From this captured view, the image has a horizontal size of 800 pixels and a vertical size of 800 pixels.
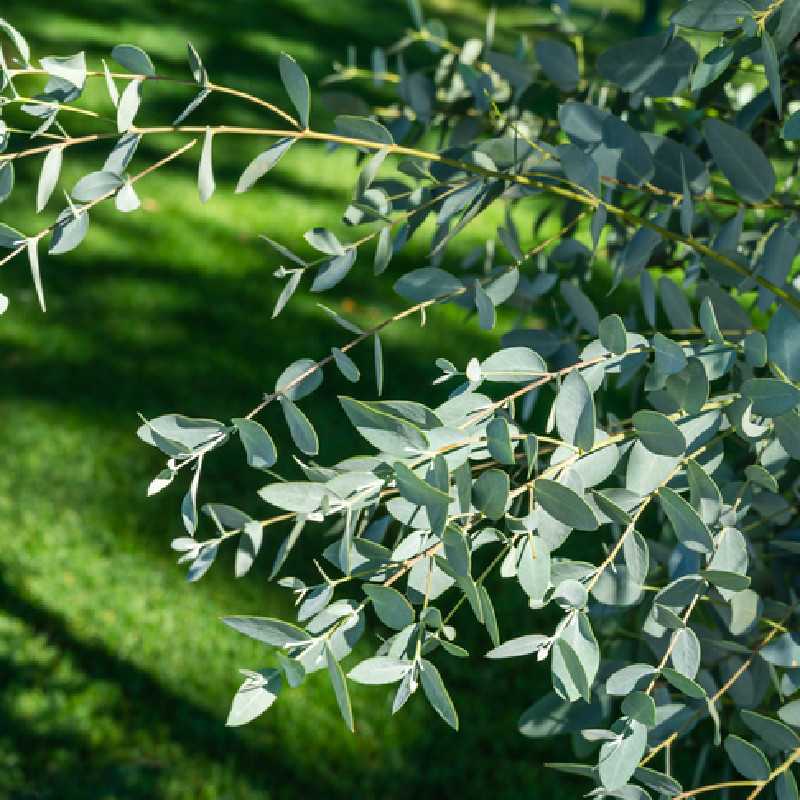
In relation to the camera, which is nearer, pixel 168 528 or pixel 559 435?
pixel 559 435

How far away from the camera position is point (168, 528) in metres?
3.14

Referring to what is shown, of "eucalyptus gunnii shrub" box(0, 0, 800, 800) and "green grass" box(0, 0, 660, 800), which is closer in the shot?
"eucalyptus gunnii shrub" box(0, 0, 800, 800)

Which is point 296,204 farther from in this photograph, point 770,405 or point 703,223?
point 770,405

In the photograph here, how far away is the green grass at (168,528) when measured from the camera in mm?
2477

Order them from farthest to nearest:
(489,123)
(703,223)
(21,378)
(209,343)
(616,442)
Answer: (209,343) < (21,378) < (489,123) < (703,223) < (616,442)

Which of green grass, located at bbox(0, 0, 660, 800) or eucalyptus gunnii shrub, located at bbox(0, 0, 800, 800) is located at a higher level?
eucalyptus gunnii shrub, located at bbox(0, 0, 800, 800)

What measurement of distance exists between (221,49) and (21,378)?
12.0 ft

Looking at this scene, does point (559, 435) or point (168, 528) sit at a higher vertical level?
point (559, 435)

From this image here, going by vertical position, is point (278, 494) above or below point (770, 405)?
below

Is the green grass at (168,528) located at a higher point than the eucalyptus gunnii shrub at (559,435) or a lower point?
lower

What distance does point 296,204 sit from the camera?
5.18m

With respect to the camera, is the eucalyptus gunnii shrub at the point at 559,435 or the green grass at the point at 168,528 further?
the green grass at the point at 168,528

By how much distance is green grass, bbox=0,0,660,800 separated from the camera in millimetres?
2477

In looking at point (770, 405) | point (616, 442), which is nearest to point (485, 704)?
point (616, 442)
